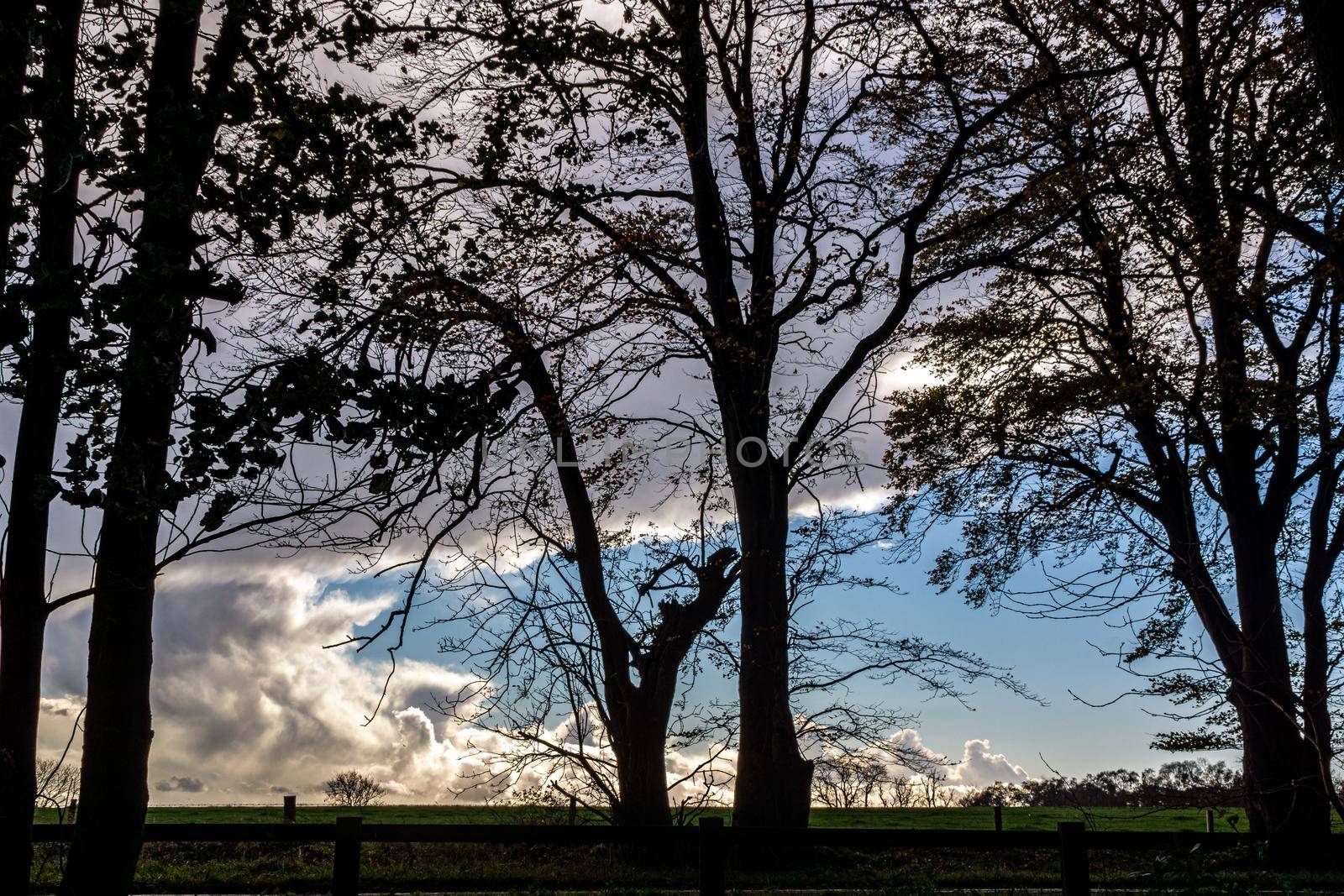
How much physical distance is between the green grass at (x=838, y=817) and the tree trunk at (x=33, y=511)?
12118mm

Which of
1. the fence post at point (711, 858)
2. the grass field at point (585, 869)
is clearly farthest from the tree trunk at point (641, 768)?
the fence post at point (711, 858)

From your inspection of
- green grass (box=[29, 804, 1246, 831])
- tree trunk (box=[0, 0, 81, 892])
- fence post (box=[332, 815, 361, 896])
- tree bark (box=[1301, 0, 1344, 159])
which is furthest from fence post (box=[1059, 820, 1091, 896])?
green grass (box=[29, 804, 1246, 831])

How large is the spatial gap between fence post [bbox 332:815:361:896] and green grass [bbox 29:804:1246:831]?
881 cm

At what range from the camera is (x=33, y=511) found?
242 inches

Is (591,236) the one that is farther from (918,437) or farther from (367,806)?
(367,806)

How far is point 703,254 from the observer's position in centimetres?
1340

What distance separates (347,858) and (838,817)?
16.8 metres

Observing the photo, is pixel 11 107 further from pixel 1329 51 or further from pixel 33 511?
pixel 1329 51

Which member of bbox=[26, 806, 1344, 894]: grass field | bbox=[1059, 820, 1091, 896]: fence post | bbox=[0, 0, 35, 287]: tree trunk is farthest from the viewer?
bbox=[26, 806, 1344, 894]: grass field

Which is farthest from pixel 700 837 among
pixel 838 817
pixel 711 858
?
pixel 838 817

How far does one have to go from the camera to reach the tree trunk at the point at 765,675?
11.8 metres

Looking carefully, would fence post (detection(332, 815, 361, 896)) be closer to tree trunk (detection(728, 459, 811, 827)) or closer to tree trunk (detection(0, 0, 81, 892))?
tree trunk (detection(0, 0, 81, 892))

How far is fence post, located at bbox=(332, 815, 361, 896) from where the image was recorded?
8.87m

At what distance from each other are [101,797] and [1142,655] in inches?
567
